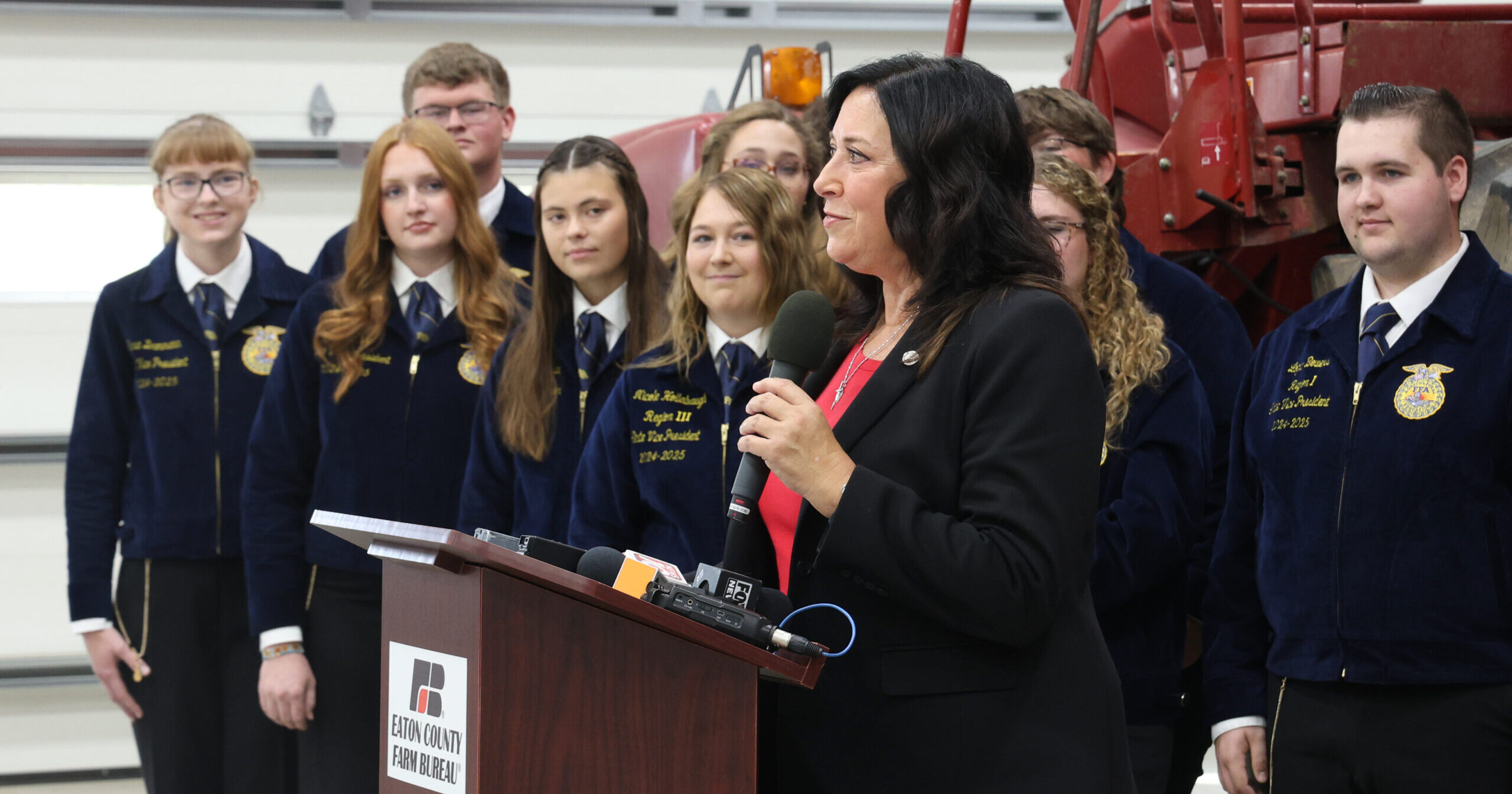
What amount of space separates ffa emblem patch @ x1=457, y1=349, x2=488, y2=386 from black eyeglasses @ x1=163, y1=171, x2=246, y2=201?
3.07 ft

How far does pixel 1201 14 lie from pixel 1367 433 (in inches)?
54.4

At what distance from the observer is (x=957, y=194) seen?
151 centimetres

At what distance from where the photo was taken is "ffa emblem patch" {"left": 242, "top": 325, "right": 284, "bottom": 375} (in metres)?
3.44

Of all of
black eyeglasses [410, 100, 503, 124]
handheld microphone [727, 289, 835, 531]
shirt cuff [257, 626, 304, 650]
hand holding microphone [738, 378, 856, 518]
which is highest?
black eyeglasses [410, 100, 503, 124]

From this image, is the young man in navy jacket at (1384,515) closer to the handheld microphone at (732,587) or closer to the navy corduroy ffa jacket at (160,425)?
the handheld microphone at (732,587)

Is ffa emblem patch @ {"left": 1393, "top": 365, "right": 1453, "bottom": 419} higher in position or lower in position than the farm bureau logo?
higher

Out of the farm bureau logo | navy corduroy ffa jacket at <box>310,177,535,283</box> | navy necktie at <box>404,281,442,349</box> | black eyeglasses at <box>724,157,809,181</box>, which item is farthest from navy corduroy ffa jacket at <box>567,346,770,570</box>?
the farm bureau logo

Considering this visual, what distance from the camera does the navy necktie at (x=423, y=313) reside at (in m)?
3.07

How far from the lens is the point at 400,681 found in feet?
4.68

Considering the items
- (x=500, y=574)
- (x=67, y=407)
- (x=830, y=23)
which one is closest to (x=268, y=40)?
(x=67, y=407)

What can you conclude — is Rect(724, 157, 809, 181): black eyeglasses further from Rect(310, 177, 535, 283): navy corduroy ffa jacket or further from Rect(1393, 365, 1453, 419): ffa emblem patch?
Rect(1393, 365, 1453, 419): ffa emblem patch

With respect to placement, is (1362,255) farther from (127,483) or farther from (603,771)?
(127,483)

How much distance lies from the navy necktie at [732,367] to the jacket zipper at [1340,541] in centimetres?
106

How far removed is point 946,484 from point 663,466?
1.16 meters
